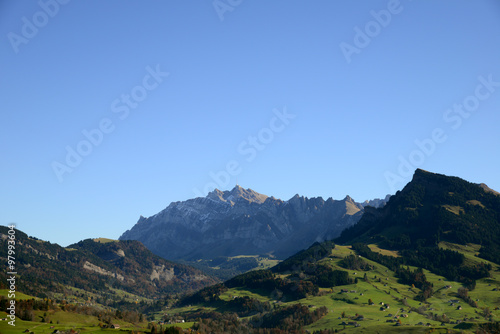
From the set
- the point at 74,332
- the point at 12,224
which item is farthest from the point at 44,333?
the point at 12,224

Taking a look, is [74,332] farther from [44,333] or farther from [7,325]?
[7,325]

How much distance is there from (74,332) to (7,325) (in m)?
26.0

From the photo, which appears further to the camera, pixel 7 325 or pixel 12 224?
pixel 7 325

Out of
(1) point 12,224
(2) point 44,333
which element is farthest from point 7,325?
(1) point 12,224

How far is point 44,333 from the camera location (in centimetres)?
19238

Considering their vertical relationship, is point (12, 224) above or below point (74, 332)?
above

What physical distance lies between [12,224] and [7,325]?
5308 cm

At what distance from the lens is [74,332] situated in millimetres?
197875

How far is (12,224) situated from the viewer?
545 ft

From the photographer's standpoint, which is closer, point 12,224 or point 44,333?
point 12,224

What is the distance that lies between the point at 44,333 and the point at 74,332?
11.6 meters

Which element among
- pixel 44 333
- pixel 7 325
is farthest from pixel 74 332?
pixel 7 325

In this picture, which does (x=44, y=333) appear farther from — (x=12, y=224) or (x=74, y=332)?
(x=12, y=224)

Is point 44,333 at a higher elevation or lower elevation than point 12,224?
lower
